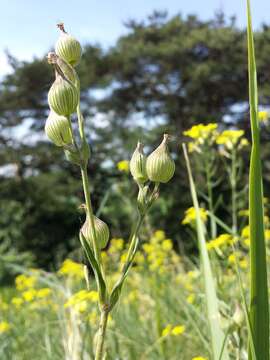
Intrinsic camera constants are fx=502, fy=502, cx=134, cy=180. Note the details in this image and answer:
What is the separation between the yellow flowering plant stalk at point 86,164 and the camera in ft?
1.23

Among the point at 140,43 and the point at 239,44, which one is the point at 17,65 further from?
the point at 239,44

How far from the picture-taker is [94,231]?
14.9 inches

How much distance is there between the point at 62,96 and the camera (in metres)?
0.38

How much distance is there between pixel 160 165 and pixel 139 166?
0.03 metres

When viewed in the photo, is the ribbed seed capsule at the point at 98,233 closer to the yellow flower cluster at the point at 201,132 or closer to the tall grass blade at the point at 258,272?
the tall grass blade at the point at 258,272

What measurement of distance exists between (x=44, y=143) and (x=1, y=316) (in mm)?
8610

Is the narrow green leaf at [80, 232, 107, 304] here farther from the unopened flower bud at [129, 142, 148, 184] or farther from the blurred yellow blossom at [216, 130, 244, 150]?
the blurred yellow blossom at [216, 130, 244, 150]

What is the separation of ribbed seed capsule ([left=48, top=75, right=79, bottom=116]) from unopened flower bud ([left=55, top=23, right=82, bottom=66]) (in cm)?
5

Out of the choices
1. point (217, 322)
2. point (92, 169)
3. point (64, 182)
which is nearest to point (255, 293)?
point (217, 322)

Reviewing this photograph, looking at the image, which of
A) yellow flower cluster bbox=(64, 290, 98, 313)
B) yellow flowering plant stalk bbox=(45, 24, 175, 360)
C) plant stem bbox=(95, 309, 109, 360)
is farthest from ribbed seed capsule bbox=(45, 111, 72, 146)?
yellow flower cluster bbox=(64, 290, 98, 313)

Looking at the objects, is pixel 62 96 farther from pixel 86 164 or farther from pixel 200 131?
pixel 200 131

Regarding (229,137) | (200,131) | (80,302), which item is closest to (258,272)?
(80,302)

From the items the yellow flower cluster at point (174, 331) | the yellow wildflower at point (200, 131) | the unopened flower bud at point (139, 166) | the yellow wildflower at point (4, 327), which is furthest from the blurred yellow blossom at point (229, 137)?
the unopened flower bud at point (139, 166)

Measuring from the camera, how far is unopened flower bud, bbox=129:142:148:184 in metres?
0.43
